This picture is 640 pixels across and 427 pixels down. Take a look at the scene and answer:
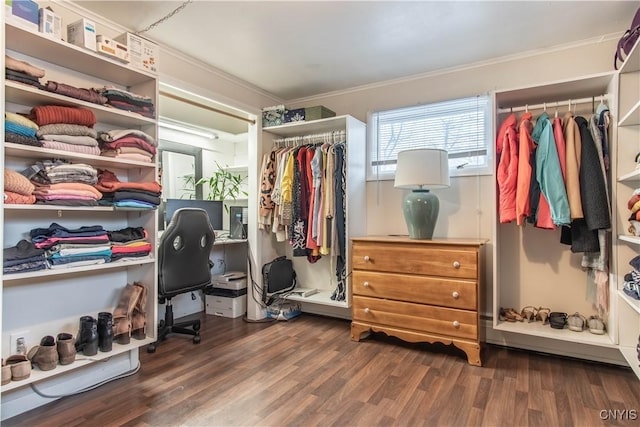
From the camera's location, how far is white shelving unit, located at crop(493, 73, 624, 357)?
2.37 m

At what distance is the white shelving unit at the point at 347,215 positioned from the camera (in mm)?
Answer: 3109

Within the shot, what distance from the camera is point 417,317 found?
260cm

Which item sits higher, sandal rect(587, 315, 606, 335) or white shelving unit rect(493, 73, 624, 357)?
white shelving unit rect(493, 73, 624, 357)

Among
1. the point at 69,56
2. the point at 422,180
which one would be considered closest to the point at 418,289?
the point at 422,180

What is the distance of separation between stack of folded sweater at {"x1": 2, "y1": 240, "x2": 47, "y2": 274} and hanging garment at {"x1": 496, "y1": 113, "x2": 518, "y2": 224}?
2787mm

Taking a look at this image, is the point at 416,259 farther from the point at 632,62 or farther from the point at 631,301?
the point at 632,62

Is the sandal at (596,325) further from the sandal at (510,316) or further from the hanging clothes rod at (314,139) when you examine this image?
the hanging clothes rod at (314,139)

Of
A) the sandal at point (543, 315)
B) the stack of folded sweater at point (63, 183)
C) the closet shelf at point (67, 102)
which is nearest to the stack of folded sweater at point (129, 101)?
the closet shelf at point (67, 102)

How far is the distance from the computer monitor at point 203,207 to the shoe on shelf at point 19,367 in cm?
188

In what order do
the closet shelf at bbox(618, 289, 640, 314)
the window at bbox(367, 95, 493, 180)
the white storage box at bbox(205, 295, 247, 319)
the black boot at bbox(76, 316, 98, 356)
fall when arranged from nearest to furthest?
the closet shelf at bbox(618, 289, 640, 314), the black boot at bbox(76, 316, 98, 356), the window at bbox(367, 95, 493, 180), the white storage box at bbox(205, 295, 247, 319)

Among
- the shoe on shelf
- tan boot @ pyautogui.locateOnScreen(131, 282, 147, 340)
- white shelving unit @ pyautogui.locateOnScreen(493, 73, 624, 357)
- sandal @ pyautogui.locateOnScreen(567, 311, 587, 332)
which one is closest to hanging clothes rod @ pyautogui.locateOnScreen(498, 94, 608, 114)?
white shelving unit @ pyautogui.locateOnScreen(493, 73, 624, 357)

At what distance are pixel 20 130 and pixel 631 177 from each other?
10.6 ft

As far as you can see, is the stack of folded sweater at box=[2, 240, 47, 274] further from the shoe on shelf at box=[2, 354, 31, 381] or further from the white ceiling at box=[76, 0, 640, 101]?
the white ceiling at box=[76, 0, 640, 101]

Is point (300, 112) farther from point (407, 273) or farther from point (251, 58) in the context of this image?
point (407, 273)
